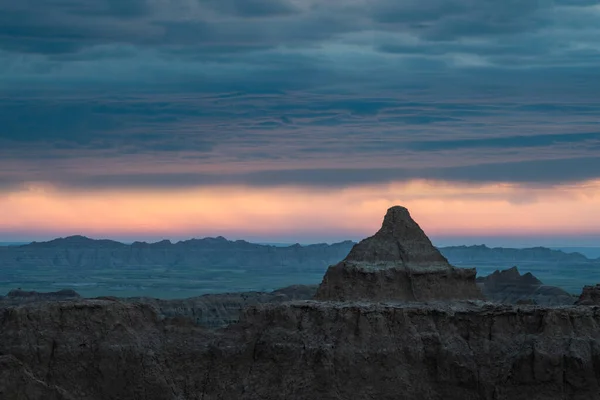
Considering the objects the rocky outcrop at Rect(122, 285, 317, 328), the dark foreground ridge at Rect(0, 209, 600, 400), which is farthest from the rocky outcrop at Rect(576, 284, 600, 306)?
the rocky outcrop at Rect(122, 285, 317, 328)

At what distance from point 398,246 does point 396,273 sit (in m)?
3.36

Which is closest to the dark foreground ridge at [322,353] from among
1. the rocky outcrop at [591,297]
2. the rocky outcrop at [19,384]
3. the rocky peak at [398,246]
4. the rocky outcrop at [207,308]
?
the rocky outcrop at [19,384]

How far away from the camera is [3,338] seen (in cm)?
8788

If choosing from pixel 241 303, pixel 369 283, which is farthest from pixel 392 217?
pixel 241 303

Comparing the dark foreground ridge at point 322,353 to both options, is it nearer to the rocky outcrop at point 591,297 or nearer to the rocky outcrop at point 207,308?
the rocky outcrop at point 591,297

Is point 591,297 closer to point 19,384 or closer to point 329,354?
point 329,354

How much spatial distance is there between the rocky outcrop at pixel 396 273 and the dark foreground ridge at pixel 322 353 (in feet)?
12.6

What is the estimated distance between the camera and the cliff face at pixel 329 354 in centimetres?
8631

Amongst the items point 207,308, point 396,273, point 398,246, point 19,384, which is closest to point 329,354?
point 396,273

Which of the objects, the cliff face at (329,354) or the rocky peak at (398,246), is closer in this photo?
the cliff face at (329,354)

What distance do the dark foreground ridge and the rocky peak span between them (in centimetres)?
677

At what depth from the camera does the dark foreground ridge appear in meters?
86.3

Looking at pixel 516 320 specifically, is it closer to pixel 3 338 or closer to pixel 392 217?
pixel 392 217

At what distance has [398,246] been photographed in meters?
98.9
